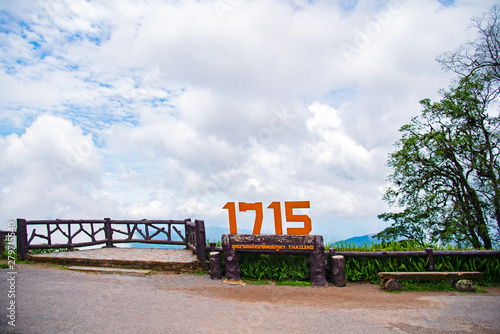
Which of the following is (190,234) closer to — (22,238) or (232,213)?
(232,213)

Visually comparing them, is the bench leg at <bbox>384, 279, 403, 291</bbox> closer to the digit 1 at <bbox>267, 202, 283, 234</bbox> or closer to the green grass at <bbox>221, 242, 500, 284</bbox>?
the green grass at <bbox>221, 242, 500, 284</bbox>

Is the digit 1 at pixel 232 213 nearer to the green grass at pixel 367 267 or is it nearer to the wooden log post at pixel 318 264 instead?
the green grass at pixel 367 267

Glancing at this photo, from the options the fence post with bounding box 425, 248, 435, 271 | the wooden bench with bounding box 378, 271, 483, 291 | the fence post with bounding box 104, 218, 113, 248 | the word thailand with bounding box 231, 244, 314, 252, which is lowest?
the wooden bench with bounding box 378, 271, 483, 291

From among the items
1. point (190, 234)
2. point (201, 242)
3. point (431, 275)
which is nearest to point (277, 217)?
point (201, 242)

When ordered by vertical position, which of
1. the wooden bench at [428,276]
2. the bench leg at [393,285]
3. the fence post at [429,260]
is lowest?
the bench leg at [393,285]

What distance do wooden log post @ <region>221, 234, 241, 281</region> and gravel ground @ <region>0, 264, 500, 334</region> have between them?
51cm

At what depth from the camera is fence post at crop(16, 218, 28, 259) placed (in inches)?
473

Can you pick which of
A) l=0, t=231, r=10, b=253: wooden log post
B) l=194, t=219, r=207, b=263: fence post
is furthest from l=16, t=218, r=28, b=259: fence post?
l=194, t=219, r=207, b=263: fence post

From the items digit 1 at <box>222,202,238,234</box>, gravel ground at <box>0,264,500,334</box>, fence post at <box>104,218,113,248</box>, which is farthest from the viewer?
fence post at <box>104,218,113,248</box>

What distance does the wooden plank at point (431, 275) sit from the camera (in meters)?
9.03

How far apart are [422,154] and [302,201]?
11443mm

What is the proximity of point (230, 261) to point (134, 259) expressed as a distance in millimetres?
3617


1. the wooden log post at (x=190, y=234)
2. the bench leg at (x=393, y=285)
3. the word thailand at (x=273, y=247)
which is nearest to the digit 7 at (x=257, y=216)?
the word thailand at (x=273, y=247)

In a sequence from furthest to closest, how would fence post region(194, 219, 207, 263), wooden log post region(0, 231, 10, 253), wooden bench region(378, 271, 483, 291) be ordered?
wooden log post region(0, 231, 10, 253) → fence post region(194, 219, 207, 263) → wooden bench region(378, 271, 483, 291)
